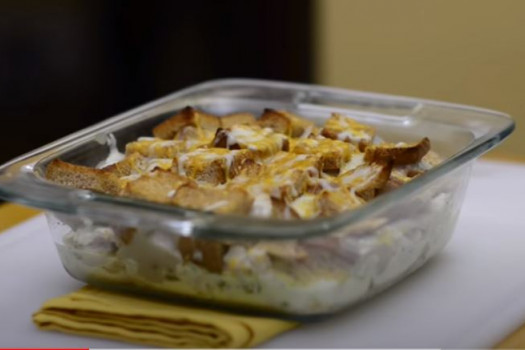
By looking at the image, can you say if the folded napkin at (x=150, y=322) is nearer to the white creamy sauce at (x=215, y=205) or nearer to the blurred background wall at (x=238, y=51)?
the white creamy sauce at (x=215, y=205)

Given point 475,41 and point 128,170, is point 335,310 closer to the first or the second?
point 128,170

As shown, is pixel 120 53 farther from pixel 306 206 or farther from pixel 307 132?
pixel 306 206

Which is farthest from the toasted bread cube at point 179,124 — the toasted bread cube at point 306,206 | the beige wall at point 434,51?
the beige wall at point 434,51

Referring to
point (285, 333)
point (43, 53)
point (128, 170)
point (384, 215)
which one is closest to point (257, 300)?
Result: point (285, 333)

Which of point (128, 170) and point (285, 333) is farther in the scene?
point (128, 170)

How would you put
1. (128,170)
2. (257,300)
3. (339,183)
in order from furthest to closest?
(128,170), (339,183), (257,300)

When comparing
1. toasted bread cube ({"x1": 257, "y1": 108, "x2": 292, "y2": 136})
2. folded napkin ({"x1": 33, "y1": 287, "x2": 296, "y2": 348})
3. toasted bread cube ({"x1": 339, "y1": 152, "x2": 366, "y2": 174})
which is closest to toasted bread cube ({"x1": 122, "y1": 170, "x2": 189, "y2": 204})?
folded napkin ({"x1": 33, "y1": 287, "x2": 296, "y2": 348})
